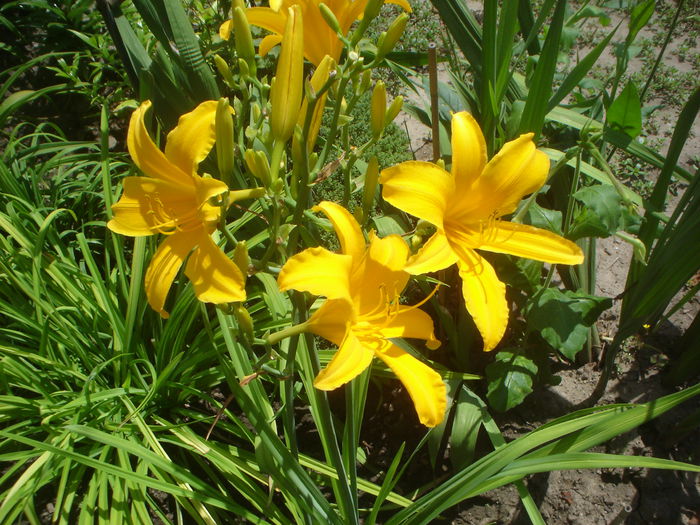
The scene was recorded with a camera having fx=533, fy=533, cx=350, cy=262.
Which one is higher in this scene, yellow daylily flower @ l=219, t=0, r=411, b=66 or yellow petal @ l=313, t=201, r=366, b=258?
yellow daylily flower @ l=219, t=0, r=411, b=66

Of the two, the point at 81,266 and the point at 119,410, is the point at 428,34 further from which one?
the point at 119,410

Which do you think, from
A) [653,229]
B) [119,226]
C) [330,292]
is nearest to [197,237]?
[119,226]

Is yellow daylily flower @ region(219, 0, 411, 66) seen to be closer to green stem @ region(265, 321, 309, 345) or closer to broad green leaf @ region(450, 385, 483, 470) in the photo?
green stem @ region(265, 321, 309, 345)

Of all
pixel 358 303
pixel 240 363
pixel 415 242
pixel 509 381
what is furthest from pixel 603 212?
pixel 240 363

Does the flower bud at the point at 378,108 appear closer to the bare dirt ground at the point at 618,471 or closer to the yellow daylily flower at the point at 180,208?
the yellow daylily flower at the point at 180,208

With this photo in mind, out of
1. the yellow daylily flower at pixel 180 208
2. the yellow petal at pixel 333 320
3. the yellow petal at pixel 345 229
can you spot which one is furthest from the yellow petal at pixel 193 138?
the yellow petal at pixel 333 320

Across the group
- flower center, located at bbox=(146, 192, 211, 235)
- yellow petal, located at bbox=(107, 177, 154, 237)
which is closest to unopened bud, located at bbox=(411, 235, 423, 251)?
flower center, located at bbox=(146, 192, 211, 235)
